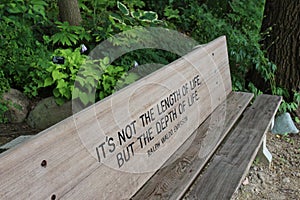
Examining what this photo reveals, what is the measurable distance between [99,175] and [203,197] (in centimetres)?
55

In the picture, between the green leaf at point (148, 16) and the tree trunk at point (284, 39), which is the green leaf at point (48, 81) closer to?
the green leaf at point (148, 16)

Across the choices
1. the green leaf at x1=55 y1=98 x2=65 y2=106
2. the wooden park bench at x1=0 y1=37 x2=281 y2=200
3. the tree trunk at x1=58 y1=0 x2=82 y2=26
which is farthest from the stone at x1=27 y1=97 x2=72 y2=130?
the wooden park bench at x1=0 y1=37 x2=281 y2=200

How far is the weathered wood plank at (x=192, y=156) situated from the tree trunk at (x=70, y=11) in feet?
6.12

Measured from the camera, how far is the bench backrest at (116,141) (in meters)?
1.11

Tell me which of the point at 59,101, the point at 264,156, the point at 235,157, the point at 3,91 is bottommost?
the point at 264,156

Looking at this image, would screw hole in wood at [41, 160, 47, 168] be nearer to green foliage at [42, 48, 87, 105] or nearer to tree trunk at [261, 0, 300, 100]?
green foliage at [42, 48, 87, 105]

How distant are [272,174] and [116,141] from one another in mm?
1868

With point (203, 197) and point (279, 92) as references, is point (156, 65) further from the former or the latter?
point (203, 197)

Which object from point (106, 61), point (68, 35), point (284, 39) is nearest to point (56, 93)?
point (106, 61)

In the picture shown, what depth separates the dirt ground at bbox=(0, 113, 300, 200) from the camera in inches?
108

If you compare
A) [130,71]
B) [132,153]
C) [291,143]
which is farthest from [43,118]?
[291,143]

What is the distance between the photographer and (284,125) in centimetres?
361

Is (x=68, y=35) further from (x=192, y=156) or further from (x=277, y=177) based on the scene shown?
(x=277, y=177)

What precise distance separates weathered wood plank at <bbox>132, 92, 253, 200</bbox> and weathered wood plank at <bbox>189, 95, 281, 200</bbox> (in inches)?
2.2
